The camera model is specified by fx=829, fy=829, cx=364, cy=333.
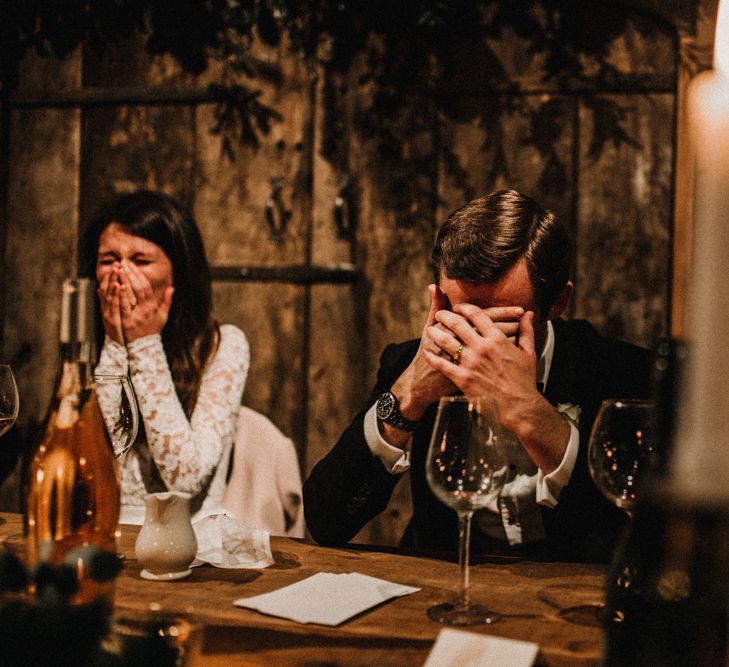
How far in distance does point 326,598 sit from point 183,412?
1.02 meters

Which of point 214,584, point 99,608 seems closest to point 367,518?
point 214,584

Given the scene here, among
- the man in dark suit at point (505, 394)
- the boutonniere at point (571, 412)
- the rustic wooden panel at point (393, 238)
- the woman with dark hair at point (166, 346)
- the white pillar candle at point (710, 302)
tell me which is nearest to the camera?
the white pillar candle at point (710, 302)

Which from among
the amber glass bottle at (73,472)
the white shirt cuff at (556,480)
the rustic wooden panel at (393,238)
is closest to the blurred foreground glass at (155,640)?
the amber glass bottle at (73,472)

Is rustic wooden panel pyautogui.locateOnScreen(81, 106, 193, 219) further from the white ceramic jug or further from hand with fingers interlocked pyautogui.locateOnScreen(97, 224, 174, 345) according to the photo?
the white ceramic jug

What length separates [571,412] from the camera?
1.61 metres

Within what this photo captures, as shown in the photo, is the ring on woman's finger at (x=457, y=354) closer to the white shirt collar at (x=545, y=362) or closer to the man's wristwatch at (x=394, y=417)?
the man's wristwatch at (x=394, y=417)

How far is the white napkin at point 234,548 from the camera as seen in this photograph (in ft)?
3.78

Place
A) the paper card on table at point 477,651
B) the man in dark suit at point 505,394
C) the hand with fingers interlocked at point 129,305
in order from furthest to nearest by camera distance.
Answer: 1. the hand with fingers interlocked at point 129,305
2. the man in dark suit at point 505,394
3. the paper card on table at point 477,651

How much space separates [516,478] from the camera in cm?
158

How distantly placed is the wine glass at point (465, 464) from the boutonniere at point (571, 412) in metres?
0.64

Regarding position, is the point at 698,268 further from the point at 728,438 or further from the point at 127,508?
the point at 127,508

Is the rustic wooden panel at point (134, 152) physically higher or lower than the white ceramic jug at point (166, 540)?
higher

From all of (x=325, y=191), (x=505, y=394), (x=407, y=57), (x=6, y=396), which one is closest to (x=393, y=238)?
(x=325, y=191)

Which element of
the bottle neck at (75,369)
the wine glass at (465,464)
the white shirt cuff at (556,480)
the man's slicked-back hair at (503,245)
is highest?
the man's slicked-back hair at (503,245)
